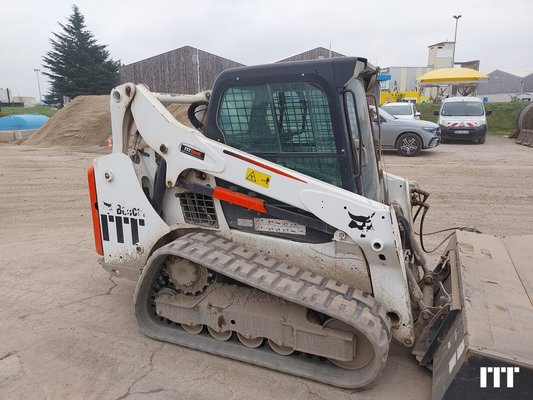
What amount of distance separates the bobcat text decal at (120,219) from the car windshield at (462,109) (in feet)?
51.8

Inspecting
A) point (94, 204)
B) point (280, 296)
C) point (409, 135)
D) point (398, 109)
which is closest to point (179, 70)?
point (398, 109)

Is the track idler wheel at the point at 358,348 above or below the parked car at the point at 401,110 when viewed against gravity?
below

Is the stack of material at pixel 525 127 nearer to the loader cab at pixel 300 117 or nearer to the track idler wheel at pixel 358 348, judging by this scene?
the loader cab at pixel 300 117

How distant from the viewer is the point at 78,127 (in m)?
17.6

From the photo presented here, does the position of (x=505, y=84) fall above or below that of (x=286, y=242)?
above

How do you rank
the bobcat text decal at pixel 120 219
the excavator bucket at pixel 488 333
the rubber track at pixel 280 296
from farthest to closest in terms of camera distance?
the bobcat text decal at pixel 120 219, the rubber track at pixel 280 296, the excavator bucket at pixel 488 333

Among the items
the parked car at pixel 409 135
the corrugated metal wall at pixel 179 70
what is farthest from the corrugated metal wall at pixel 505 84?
the parked car at pixel 409 135

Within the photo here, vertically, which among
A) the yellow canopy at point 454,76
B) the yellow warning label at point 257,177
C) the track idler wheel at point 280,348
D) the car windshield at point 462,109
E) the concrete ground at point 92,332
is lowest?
the concrete ground at point 92,332

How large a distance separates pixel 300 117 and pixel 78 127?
1676 cm

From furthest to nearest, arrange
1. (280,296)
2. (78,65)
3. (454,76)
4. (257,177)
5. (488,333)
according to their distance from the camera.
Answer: (78,65) < (454,76) < (257,177) < (280,296) < (488,333)

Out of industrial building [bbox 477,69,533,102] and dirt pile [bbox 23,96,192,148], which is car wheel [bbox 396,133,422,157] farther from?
industrial building [bbox 477,69,533,102]

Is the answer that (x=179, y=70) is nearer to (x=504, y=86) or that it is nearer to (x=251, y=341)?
(x=251, y=341)

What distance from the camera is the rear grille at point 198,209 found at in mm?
3416

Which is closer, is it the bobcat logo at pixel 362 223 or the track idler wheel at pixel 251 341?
the bobcat logo at pixel 362 223
